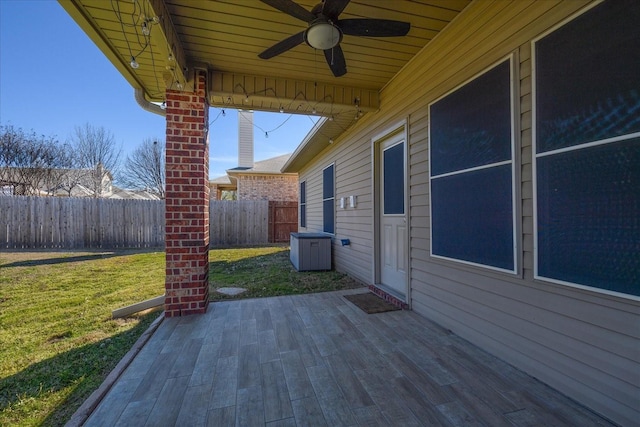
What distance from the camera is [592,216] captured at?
1594 mm

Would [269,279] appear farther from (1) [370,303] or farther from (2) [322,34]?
(2) [322,34]

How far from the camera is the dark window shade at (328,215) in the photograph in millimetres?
6465

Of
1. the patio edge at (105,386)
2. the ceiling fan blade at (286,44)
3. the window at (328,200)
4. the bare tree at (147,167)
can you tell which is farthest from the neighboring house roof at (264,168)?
the patio edge at (105,386)

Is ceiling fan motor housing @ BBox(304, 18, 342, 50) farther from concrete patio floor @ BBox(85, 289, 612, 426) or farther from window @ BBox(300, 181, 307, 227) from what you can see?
window @ BBox(300, 181, 307, 227)

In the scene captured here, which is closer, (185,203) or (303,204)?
(185,203)

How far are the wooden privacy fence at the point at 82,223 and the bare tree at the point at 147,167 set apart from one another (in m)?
5.34

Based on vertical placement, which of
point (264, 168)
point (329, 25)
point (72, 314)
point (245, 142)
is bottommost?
point (72, 314)

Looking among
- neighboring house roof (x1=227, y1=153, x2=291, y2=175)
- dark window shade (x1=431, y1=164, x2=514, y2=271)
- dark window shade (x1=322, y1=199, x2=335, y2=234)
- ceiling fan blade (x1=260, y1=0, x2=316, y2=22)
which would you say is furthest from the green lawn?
neighboring house roof (x1=227, y1=153, x2=291, y2=175)

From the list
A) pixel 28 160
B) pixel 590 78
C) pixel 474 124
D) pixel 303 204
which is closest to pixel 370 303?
pixel 474 124

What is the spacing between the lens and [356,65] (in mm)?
3418

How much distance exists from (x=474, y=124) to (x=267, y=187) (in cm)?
1153

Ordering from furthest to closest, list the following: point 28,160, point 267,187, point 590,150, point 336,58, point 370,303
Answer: point 267,187, point 28,160, point 370,303, point 336,58, point 590,150

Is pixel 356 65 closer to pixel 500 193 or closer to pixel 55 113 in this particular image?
pixel 500 193

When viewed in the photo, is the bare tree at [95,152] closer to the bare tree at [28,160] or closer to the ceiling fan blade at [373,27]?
the bare tree at [28,160]
